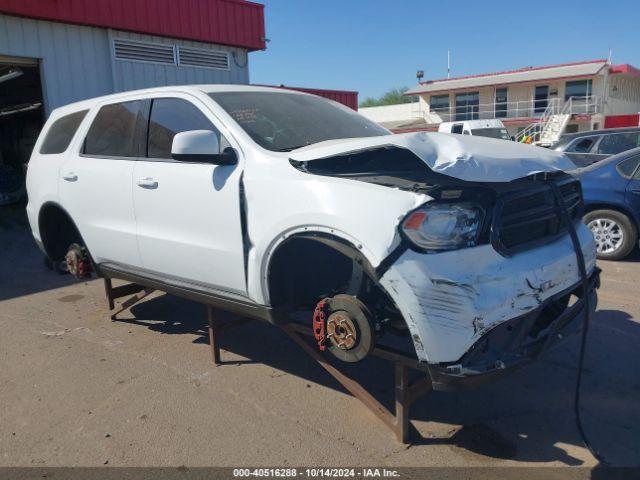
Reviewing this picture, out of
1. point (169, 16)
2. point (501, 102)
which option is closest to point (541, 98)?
point (501, 102)

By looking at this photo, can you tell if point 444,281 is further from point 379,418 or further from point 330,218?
point 379,418

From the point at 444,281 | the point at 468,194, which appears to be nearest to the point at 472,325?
the point at 444,281

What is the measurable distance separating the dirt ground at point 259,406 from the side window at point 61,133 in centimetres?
168

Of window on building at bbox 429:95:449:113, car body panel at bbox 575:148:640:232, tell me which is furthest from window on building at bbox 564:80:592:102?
car body panel at bbox 575:148:640:232

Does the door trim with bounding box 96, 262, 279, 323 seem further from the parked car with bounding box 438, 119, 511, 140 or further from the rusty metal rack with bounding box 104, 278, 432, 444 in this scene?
the parked car with bounding box 438, 119, 511, 140

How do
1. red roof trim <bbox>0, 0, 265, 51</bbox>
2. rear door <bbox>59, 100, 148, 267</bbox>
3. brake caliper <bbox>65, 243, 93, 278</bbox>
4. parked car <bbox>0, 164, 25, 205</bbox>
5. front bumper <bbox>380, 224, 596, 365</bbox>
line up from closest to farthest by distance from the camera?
front bumper <bbox>380, 224, 596, 365</bbox> < rear door <bbox>59, 100, 148, 267</bbox> < brake caliper <bbox>65, 243, 93, 278</bbox> < red roof trim <bbox>0, 0, 265, 51</bbox> < parked car <bbox>0, 164, 25, 205</bbox>

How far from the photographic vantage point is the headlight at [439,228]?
2.43 meters

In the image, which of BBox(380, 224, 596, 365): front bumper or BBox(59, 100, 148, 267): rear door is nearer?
BBox(380, 224, 596, 365): front bumper

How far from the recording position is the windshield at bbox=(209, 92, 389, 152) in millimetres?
3341

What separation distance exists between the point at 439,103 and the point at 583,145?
33683 millimetres

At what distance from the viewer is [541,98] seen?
121 feet

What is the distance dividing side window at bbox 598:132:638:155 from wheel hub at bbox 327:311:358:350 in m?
8.13

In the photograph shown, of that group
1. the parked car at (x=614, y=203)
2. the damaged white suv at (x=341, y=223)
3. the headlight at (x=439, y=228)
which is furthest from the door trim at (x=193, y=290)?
the parked car at (x=614, y=203)

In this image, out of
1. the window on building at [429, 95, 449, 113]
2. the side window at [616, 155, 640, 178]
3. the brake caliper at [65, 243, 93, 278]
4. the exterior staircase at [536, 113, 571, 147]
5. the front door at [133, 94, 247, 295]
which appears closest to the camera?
the front door at [133, 94, 247, 295]
